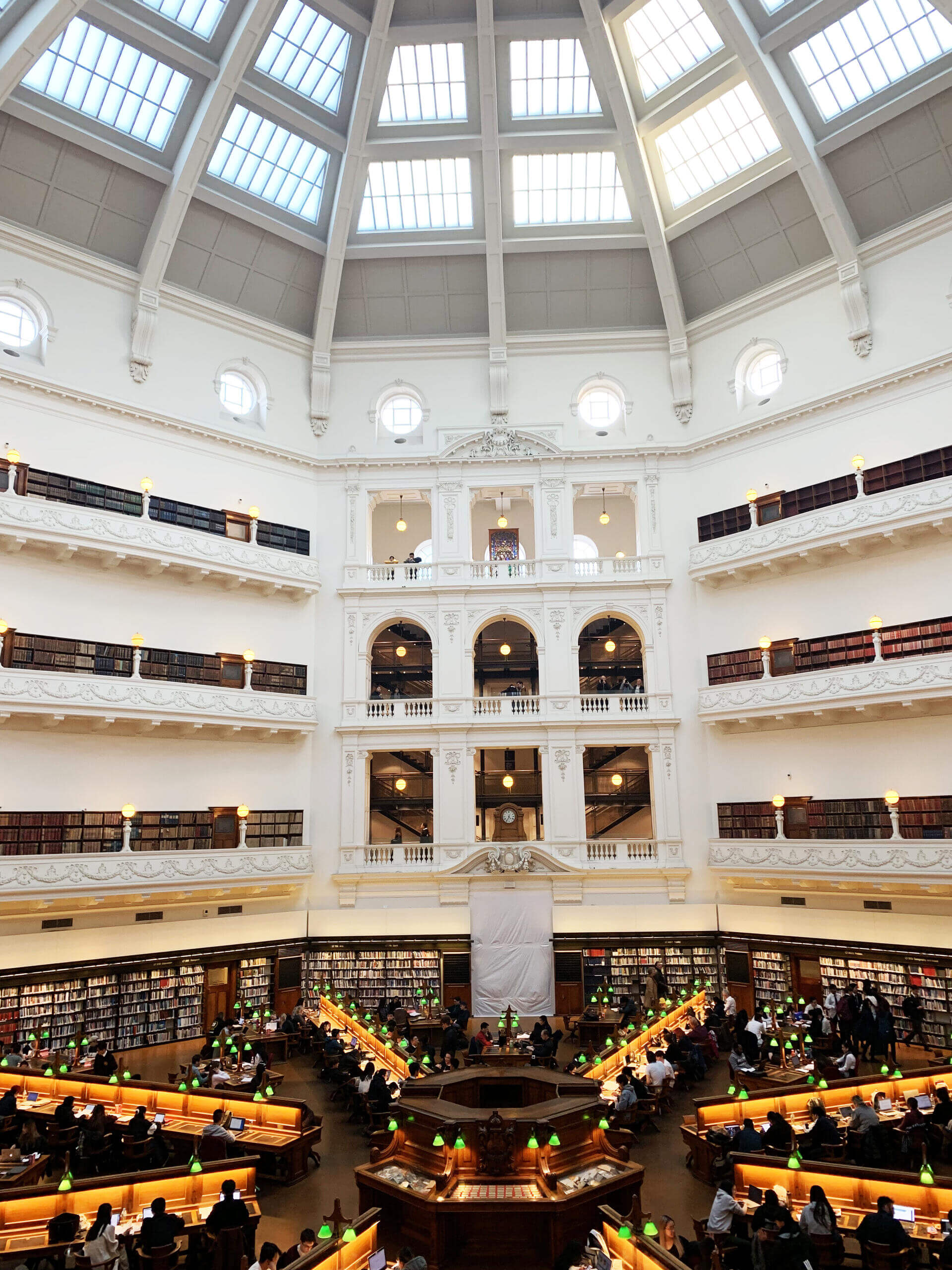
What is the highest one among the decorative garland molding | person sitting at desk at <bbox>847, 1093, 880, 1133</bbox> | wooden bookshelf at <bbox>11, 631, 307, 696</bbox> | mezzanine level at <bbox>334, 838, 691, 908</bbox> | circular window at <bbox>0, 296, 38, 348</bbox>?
circular window at <bbox>0, 296, 38, 348</bbox>

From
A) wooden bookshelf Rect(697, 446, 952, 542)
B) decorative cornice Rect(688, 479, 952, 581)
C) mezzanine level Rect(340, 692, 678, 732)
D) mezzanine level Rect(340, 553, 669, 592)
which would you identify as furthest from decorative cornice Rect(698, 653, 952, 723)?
wooden bookshelf Rect(697, 446, 952, 542)

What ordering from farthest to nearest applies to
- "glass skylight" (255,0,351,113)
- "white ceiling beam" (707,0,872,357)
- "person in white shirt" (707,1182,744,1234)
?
"glass skylight" (255,0,351,113), "white ceiling beam" (707,0,872,357), "person in white shirt" (707,1182,744,1234)

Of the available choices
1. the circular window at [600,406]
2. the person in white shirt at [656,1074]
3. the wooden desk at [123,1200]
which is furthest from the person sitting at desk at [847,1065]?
the circular window at [600,406]

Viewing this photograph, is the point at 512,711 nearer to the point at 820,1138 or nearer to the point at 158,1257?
the point at 820,1138

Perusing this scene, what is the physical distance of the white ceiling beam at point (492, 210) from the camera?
21091mm

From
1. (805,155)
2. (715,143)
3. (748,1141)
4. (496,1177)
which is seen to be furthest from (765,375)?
(496,1177)

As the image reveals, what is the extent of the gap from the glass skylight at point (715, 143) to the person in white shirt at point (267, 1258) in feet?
78.7

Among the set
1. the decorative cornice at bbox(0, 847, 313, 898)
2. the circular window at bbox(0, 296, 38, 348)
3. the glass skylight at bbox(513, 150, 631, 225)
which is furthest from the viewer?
the glass skylight at bbox(513, 150, 631, 225)

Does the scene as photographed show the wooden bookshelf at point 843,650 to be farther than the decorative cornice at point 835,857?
Yes

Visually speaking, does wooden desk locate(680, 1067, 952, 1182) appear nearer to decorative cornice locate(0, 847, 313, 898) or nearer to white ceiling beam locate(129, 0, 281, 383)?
decorative cornice locate(0, 847, 313, 898)

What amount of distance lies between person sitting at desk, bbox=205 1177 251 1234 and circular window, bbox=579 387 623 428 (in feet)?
66.8

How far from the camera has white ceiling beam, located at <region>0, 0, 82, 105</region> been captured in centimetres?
1761

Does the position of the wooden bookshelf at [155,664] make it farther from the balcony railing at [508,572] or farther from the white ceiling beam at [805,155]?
the white ceiling beam at [805,155]

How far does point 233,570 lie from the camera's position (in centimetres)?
2231
